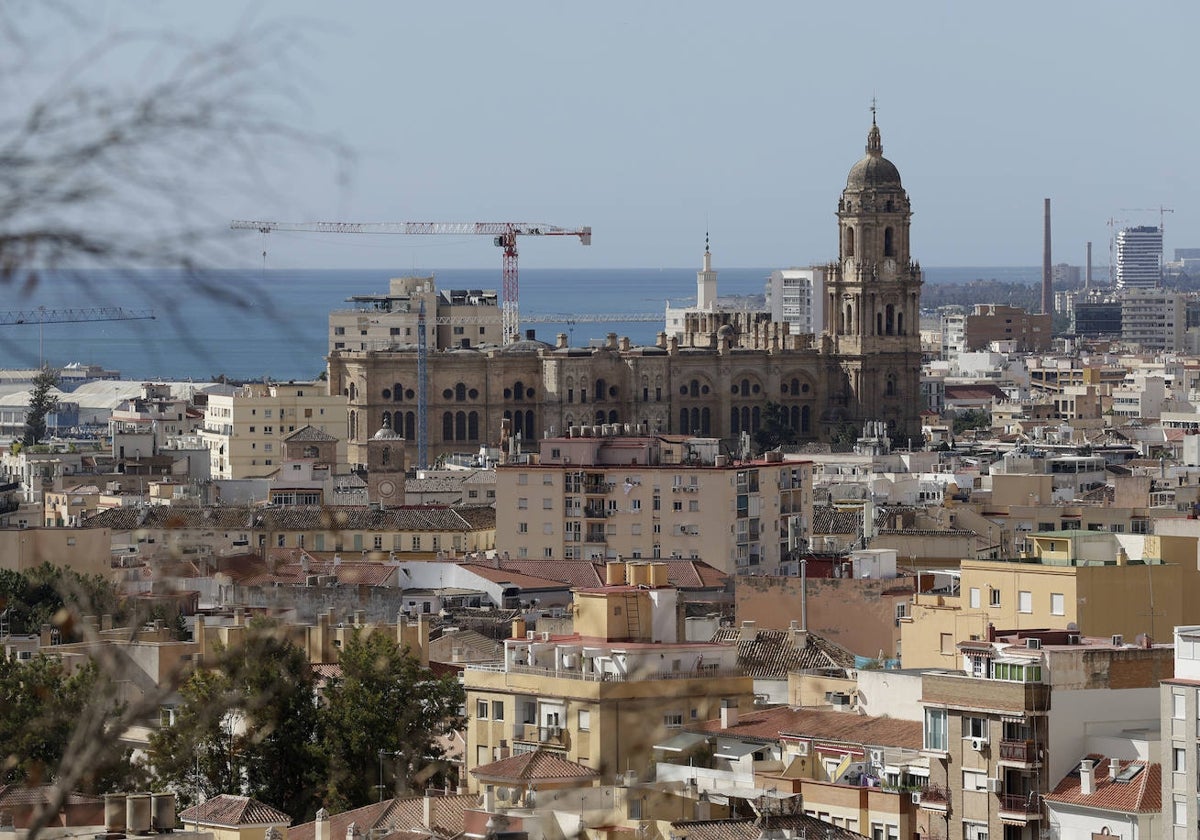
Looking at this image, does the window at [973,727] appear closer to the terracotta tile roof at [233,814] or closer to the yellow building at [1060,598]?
the terracotta tile roof at [233,814]

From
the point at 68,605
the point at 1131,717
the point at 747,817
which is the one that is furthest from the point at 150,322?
the point at 1131,717

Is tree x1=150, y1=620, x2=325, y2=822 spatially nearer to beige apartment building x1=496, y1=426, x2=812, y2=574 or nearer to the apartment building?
the apartment building

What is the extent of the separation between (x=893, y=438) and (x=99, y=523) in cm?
6646

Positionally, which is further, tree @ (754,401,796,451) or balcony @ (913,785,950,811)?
tree @ (754,401,796,451)

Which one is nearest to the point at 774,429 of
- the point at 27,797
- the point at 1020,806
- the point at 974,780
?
the point at 974,780

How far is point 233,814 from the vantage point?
970 inches

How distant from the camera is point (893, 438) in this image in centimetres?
12231

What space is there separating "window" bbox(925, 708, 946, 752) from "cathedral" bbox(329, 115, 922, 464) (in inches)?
3449

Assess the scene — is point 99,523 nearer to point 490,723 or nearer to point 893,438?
point 490,723

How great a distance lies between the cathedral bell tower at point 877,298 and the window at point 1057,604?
3668 inches

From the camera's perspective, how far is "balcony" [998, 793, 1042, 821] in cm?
2462

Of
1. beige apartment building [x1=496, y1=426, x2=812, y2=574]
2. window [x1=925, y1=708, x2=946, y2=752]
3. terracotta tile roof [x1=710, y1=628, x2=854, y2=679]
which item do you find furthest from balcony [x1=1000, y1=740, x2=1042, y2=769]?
beige apartment building [x1=496, y1=426, x2=812, y2=574]

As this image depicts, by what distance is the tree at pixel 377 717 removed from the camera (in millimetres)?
28906

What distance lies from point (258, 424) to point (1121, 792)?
80.5 m
